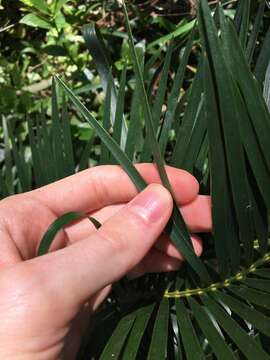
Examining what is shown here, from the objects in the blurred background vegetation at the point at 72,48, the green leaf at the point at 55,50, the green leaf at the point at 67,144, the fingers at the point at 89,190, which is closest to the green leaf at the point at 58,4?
the blurred background vegetation at the point at 72,48

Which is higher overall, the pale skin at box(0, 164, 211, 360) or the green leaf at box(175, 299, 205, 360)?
the pale skin at box(0, 164, 211, 360)

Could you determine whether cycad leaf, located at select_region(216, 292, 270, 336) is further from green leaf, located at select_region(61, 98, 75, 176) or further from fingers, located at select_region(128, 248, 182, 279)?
green leaf, located at select_region(61, 98, 75, 176)

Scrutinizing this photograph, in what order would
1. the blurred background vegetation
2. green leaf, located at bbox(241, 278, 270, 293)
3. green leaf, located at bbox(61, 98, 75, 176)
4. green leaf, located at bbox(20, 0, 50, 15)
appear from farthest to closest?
the blurred background vegetation, green leaf, located at bbox(20, 0, 50, 15), green leaf, located at bbox(61, 98, 75, 176), green leaf, located at bbox(241, 278, 270, 293)

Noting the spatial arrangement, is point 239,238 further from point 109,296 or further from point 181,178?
point 109,296

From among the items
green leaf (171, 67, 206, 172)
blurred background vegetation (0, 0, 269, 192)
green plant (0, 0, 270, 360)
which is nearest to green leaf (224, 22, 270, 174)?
green plant (0, 0, 270, 360)

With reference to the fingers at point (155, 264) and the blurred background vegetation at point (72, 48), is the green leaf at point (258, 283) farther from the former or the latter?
the blurred background vegetation at point (72, 48)

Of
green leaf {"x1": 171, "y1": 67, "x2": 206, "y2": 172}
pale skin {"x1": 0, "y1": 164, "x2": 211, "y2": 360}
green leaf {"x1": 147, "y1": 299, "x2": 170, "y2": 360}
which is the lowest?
green leaf {"x1": 147, "y1": 299, "x2": 170, "y2": 360}

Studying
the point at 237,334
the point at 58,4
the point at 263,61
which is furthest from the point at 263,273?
the point at 58,4

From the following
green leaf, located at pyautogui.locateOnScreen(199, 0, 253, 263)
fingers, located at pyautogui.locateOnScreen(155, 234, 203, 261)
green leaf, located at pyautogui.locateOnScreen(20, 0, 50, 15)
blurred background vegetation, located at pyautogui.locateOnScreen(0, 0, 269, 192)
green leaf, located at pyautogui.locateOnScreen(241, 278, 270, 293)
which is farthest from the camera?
blurred background vegetation, located at pyautogui.locateOnScreen(0, 0, 269, 192)
